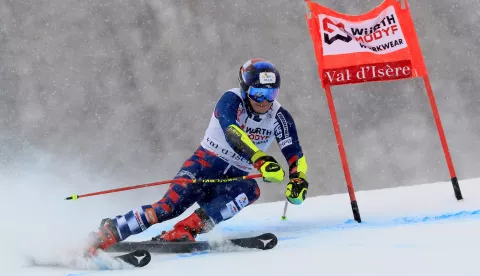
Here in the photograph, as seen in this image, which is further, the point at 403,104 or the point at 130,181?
the point at 403,104

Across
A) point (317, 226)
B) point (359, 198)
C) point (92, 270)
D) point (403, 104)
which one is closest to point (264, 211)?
point (359, 198)

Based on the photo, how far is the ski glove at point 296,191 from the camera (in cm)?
448

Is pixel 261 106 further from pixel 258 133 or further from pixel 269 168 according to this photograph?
pixel 269 168

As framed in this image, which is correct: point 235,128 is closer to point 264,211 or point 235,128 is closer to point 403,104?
point 264,211

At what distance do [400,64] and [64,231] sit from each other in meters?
3.46

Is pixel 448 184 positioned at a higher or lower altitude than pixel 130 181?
lower

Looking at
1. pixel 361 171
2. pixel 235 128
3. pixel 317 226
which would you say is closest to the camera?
pixel 235 128

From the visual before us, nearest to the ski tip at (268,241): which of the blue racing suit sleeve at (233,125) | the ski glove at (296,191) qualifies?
the ski glove at (296,191)

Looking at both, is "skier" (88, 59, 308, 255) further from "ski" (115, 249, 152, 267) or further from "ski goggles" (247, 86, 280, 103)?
"ski" (115, 249, 152, 267)

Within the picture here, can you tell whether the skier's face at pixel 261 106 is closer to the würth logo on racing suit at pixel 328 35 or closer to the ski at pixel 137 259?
the würth logo on racing suit at pixel 328 35

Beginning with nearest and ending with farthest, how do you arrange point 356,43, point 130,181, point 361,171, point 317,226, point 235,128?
point 235,128 < point 317,226 < point 356,43 < point 130,181 < point 361,171

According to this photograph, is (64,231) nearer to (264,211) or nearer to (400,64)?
(264,211)

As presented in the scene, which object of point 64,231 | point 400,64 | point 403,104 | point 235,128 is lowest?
point 64,231

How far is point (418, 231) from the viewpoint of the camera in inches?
156
